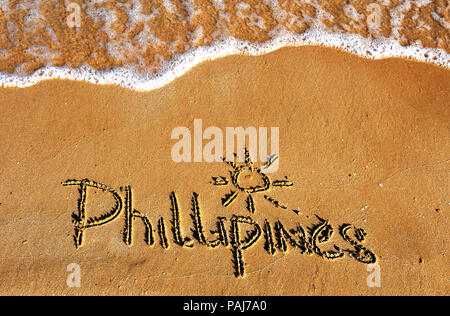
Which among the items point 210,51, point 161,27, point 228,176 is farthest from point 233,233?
point 161,27

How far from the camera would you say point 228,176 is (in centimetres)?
411

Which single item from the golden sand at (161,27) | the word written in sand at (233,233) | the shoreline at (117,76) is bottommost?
the word written in sand at (233,233)

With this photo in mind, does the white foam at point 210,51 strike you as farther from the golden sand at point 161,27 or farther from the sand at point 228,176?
the sand at point 228,176

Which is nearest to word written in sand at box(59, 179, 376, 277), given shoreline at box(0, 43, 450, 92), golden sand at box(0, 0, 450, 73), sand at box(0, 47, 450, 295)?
sand at box(0, 47, 450, 295)

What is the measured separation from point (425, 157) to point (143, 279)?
3922 millimetres

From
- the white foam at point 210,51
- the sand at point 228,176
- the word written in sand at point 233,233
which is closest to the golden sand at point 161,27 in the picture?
the white foam at point 210,51

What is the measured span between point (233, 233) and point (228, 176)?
0.71m

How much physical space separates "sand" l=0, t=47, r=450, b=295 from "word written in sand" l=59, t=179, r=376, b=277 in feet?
0.09

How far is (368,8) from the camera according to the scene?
17.2 ft

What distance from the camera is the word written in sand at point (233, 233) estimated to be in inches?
151

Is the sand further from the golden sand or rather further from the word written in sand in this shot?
the golden sand

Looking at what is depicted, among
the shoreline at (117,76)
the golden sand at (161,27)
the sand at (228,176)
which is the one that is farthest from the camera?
the golden sand at (161,27)

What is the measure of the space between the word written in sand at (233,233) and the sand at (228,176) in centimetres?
3

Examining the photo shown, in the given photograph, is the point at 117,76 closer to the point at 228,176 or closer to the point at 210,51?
the point at 210,51
